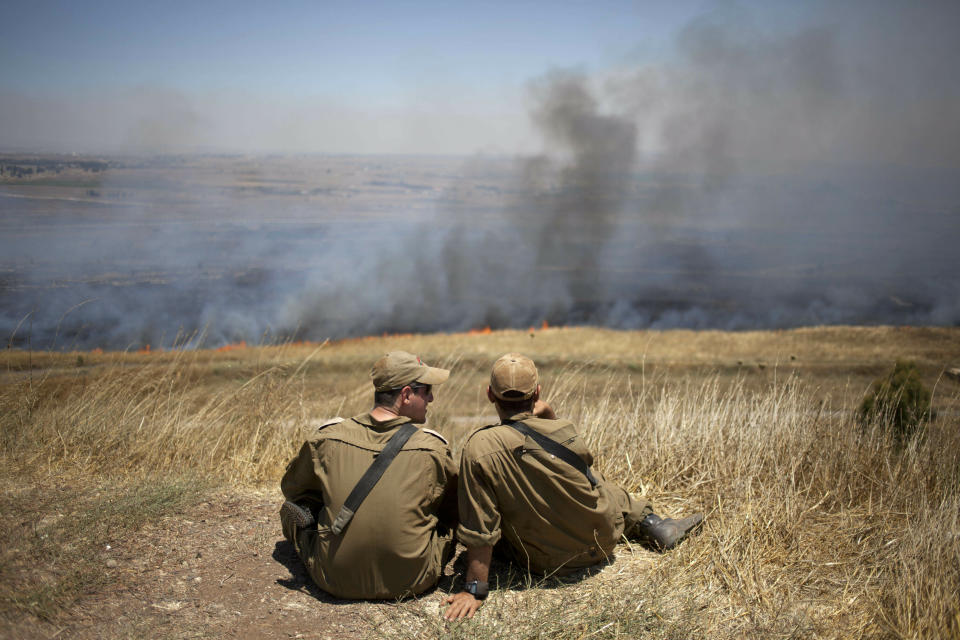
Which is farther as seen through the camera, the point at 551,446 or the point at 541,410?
the point at 541,410

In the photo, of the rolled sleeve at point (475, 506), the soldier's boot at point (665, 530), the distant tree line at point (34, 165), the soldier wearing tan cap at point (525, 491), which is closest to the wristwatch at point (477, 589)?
the soldier wearing tan cap at point (525, 491)

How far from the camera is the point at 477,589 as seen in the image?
10.7 feet

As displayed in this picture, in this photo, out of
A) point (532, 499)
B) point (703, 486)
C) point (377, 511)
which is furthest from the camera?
point (703, 486)

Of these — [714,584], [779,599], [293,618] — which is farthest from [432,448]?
[779,599]

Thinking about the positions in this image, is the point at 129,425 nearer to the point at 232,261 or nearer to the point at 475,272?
the point at 232,261

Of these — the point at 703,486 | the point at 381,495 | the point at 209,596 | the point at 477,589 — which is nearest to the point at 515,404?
the point at 381,495

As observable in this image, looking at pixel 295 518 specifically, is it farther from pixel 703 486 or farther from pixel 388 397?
pixel 703 486

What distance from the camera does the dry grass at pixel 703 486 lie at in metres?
3.20

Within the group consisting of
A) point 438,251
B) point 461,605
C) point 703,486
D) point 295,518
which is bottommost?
point 438,251

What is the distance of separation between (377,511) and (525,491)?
77 centimetres

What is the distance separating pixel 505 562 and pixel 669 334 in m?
27.3

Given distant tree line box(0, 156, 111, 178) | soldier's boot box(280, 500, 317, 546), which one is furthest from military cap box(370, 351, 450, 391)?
distant tree line box(0, 156, 111, 178)

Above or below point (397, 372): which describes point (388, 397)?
below

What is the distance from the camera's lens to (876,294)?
2131 inches
